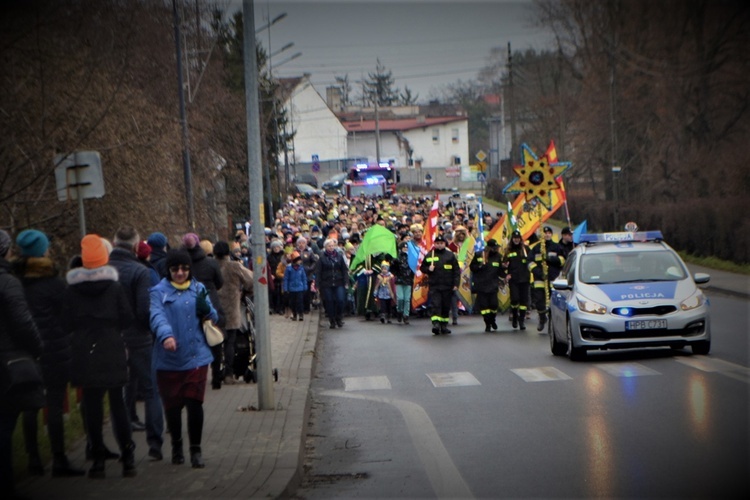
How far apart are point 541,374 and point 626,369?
1.12 meters

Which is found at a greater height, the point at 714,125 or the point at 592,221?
the point at 714,125

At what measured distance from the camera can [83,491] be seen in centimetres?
888

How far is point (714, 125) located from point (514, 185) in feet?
62.2

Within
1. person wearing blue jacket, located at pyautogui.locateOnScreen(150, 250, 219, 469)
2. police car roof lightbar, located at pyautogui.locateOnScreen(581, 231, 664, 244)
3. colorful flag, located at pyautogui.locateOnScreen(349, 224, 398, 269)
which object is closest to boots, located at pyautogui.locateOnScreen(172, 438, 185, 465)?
person wearing blue jacket, located at pyautogui.locateOnScreen(150, 250, 219, 469)

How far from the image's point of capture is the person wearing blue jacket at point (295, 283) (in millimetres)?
28875

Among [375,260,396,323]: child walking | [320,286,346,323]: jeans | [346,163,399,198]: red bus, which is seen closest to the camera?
[320,286,346,323]: jeans

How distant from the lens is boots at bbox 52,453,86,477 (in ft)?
31.1

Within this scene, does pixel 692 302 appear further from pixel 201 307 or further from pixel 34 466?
pixel 34 466

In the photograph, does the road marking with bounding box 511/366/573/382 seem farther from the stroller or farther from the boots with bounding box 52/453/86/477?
the boots with bounding box 52/453/86/477

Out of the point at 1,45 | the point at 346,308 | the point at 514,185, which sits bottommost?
the point at 346,308

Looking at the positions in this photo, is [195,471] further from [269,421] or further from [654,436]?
[654,436]

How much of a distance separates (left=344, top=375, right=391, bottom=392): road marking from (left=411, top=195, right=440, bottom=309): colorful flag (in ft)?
34.7

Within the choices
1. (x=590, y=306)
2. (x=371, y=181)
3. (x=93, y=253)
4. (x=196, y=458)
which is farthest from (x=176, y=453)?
(x=371, y=181)

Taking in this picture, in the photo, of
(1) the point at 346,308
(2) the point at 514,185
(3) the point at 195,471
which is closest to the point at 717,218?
(2) the point at 514,185
